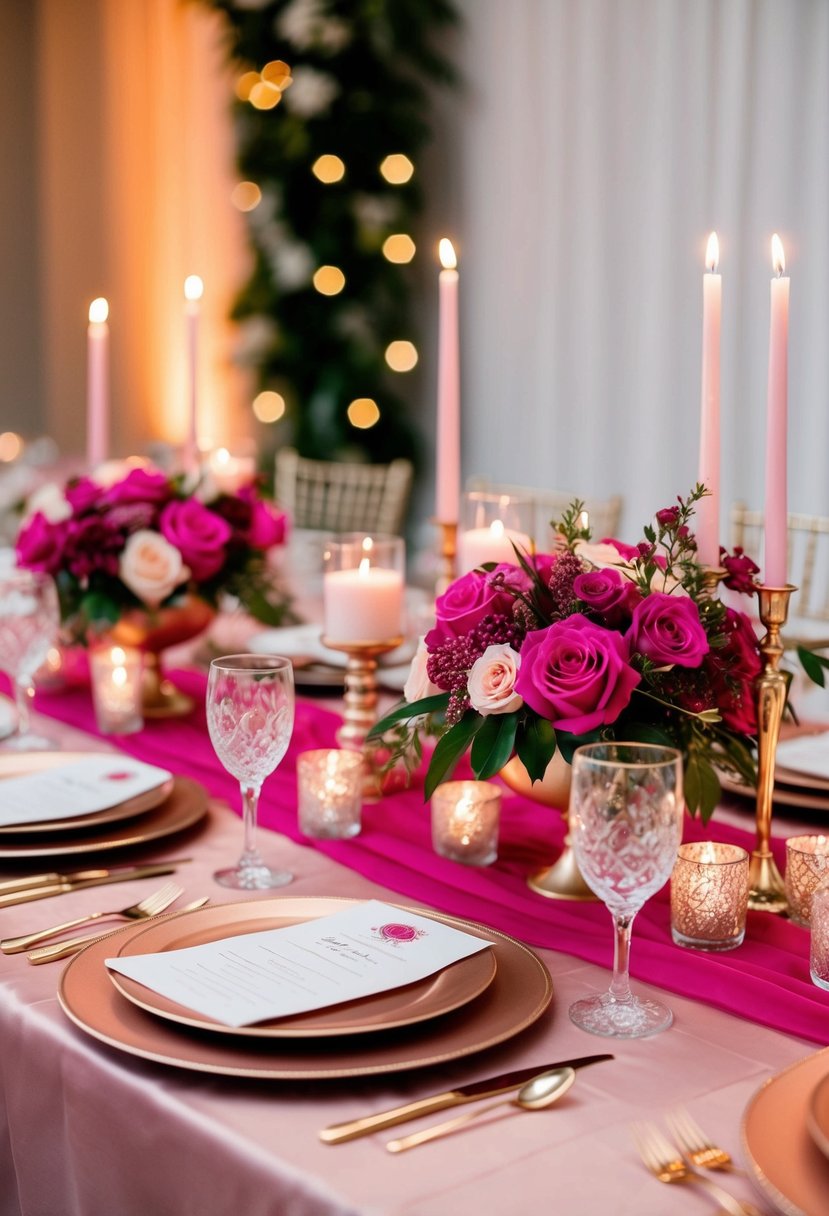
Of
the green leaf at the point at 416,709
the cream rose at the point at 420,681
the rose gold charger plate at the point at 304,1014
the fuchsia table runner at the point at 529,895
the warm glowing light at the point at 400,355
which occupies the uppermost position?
the warm glowing light at the point at 400,355

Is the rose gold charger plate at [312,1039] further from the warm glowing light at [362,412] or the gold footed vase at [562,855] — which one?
the warm glowing light at [362,412]

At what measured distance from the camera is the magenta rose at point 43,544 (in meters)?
1.79

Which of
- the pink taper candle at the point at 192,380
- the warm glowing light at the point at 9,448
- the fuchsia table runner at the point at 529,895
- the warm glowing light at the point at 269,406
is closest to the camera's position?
the fuchsia table runner at the point at 529,895

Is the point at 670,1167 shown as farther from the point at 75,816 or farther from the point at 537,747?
the point at 75,816

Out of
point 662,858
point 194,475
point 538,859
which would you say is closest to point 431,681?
point 538,859

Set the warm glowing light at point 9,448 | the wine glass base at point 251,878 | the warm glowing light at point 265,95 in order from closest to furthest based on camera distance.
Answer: the wine glass base at point 251,878, the warm glowing light at point 9,448, the warm glowing light at point 265,95

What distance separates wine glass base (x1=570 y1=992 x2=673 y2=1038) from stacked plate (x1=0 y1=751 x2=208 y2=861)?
0.51m

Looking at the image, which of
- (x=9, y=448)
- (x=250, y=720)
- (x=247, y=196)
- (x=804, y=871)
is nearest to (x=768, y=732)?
(x=804, y=871)

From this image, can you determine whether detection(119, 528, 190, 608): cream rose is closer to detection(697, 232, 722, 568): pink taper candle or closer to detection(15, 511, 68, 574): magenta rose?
detection(15, 511, 68, 574): magenta rose

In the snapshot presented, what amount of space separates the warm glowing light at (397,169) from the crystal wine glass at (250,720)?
3.73 metres

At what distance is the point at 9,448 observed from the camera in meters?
4.84

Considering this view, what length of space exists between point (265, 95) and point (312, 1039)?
14.4 ft

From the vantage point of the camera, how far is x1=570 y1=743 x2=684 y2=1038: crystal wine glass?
2.91ft

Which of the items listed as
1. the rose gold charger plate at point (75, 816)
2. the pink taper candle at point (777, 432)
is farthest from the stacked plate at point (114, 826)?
the pink taper candle at point (777, 432)
